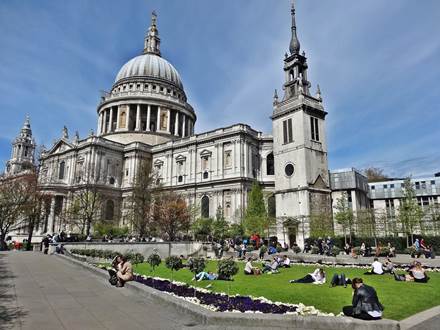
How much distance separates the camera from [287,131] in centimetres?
4672

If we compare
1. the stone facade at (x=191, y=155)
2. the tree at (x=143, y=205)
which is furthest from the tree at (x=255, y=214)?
the tree at (x=143, y=205)

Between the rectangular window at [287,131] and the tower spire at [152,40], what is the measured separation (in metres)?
54.2

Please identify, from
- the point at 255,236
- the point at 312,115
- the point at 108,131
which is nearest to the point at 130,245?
the point at 255,236

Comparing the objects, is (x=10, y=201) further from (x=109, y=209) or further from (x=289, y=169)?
(x=289, y=169)

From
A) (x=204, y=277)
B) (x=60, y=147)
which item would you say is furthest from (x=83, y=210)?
(x=204, y=277)

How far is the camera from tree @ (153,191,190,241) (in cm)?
4497

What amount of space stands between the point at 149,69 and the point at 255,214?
50152mm

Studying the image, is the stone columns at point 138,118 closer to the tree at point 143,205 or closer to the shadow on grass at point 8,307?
the tree at point 143,205

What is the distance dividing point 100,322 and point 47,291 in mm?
5284

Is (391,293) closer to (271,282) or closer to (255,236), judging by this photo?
(271,282)

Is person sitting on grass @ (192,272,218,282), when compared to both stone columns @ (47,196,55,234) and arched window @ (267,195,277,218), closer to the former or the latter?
arched window @ (267,195,277,218)

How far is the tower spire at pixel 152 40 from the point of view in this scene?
89.1 metres

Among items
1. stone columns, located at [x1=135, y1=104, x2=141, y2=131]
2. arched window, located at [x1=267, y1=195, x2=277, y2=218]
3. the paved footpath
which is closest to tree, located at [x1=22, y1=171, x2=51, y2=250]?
stone columns, located at [x1=135, y1=104, x2=141, y2=131]

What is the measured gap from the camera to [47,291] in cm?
1231
